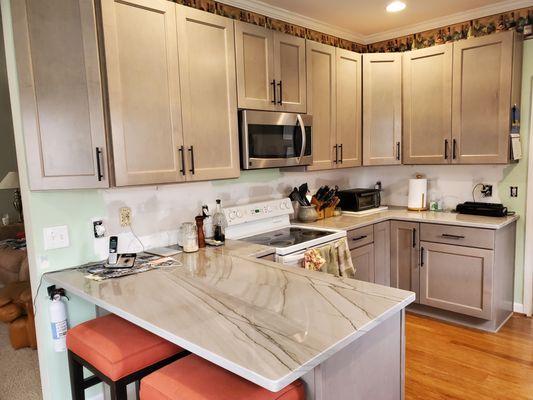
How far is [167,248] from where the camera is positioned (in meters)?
2.61

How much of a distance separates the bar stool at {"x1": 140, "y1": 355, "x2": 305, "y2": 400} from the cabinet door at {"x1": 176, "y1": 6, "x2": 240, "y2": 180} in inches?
47.8

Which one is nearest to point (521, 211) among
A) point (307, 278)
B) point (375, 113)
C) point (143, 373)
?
point (375, 113)

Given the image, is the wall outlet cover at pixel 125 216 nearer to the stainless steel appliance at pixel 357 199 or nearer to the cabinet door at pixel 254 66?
the cabinet door at pixel 254 66

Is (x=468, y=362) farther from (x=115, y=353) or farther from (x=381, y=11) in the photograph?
(x=381, y=11)

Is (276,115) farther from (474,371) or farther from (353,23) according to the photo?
(474,371)

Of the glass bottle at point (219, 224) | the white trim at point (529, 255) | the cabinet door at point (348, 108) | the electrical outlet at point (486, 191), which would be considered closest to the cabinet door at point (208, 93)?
the glass bottle at point (219, 224)

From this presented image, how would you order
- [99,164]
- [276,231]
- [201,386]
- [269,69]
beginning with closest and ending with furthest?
[201,386] → [99,164] → [269,69] → [276,231]

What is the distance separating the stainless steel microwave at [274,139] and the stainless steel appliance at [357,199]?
82 centimetres

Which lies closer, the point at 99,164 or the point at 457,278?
the point at 99,164

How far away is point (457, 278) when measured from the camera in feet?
10.9

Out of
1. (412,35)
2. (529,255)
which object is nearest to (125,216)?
(412,35)

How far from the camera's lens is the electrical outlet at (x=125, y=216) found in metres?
2.46

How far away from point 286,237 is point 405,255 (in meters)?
1.32

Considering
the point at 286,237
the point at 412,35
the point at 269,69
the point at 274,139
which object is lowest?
the point at 286,237
